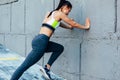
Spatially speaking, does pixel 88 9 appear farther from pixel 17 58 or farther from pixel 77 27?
pixel 17 58

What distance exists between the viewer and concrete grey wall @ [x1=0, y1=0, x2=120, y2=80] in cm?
498

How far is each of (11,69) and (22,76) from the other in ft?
1.46

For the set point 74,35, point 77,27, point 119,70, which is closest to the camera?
point 119,70

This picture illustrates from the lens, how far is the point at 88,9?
549 centimetres

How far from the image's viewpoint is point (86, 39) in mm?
5547

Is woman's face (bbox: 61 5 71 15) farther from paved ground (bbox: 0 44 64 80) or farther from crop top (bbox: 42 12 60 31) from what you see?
paved ground (bbox: 0 44 64 80)

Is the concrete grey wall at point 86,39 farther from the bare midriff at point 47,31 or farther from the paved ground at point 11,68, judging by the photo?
the bare midriff at point 47,31

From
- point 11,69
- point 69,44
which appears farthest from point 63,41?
point 11,69

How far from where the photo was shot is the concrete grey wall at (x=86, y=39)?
498 centimetres

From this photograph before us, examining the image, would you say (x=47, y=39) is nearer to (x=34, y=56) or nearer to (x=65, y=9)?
(x=34, y=56)

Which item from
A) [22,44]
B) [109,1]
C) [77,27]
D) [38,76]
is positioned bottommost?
[38,76]

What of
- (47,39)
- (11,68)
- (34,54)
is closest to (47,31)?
(47,39)

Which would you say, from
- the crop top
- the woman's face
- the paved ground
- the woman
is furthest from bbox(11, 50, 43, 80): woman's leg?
the woman's face

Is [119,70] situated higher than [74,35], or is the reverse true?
[74,35]
